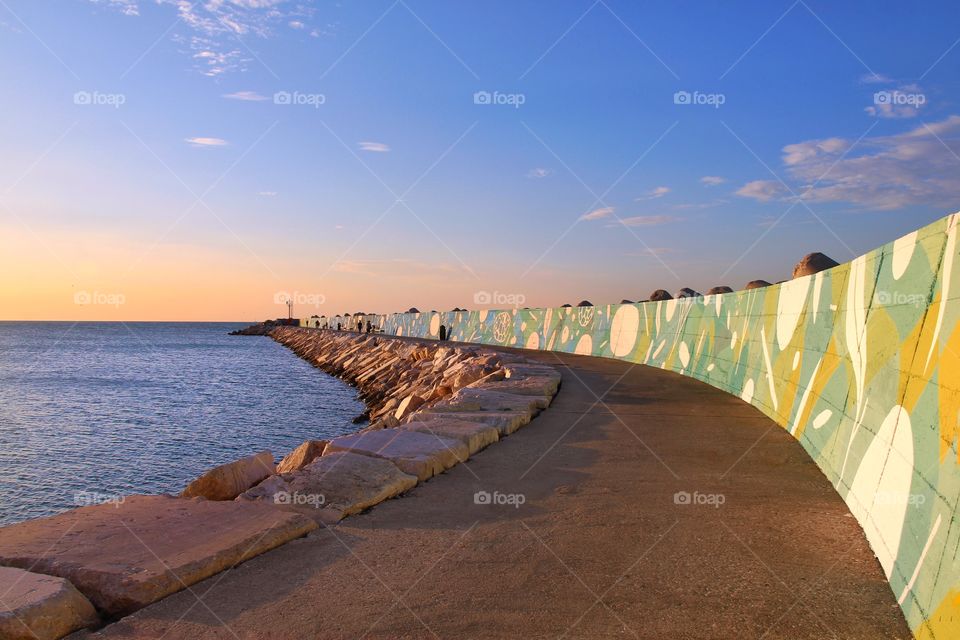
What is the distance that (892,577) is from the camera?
317cm

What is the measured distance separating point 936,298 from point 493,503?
9.30 ft

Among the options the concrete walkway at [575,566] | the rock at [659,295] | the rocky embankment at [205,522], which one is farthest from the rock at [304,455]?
the rock at [659,295]

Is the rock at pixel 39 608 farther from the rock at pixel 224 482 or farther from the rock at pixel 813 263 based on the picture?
the rock at pixel 813 263

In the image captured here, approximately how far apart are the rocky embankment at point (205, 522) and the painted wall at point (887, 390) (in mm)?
2908

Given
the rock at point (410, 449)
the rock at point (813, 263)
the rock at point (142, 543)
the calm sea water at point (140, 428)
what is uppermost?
the rock at point (813, 263)

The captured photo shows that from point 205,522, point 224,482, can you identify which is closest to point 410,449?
point 224,482

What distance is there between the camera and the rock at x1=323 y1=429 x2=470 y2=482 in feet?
17.6

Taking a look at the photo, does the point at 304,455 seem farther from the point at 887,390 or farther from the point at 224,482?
the point at 887,390

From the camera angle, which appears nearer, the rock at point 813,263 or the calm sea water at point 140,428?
the calm sea water at point 140,428

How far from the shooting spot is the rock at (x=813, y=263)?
57.0ft

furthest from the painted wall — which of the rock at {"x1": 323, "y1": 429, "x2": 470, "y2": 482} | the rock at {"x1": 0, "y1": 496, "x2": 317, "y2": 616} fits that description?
the rock at {"x1": 0, "y1": 496, "x2": 317, "y2": 616}

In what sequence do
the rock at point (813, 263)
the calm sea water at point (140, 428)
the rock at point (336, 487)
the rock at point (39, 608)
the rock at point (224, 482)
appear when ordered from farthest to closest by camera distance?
the rock at point (813, 263) → the calm sea water at point (140, 428) → the rock at point (224, 482) → the rock at point (336, 487) → the rock at point (39, 608)

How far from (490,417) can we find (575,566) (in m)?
3.85

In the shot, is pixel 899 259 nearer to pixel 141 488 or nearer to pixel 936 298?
pixel 936 298
